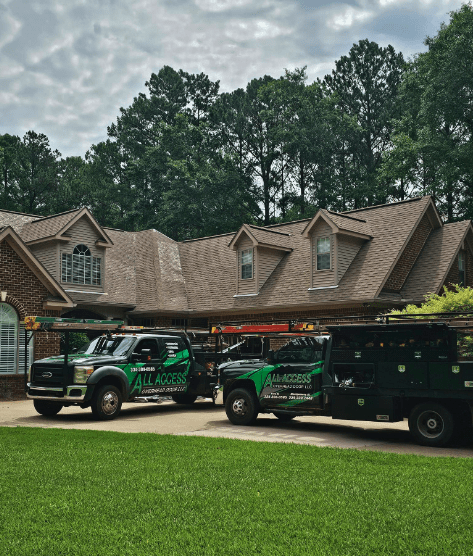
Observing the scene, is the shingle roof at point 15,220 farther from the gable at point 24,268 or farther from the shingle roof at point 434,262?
the shingle roof at point 434,262

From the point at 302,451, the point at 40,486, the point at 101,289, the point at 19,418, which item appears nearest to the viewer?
the point at 40,486

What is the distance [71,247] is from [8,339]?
6.37m

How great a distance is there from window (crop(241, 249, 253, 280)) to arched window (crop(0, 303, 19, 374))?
10454mm

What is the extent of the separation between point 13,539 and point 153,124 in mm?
54477

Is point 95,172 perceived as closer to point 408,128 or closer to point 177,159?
point 177,159

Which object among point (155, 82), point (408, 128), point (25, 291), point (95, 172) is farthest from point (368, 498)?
point (155, 82)

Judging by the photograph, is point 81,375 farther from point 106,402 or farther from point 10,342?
point 10,342

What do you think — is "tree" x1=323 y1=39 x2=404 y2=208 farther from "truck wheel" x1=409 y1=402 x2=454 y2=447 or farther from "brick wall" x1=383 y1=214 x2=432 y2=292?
"truck wheel" x1=409 y1=402 x2=454 y2=447

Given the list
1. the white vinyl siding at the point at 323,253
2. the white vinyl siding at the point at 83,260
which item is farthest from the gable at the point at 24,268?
the white vinyl siding at the point at 323,253

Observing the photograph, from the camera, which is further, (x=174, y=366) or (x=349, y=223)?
(x=349, y=223)

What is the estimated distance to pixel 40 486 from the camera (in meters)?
7.21

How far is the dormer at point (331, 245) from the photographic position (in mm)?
24688

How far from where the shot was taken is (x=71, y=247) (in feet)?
86.5

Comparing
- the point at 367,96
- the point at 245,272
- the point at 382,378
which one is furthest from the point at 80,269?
the point at 367,96
